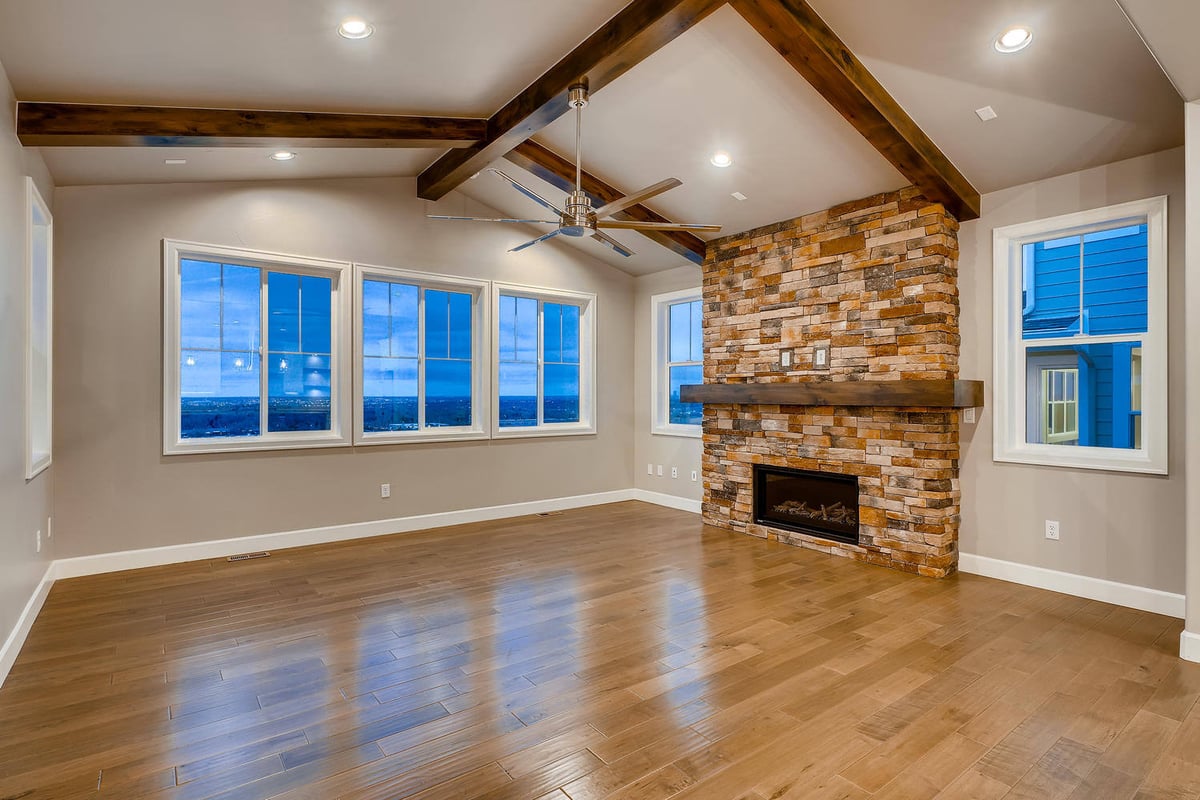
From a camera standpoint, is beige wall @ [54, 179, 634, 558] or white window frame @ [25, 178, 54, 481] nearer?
white window frame @ [25, 178, 54, 481]

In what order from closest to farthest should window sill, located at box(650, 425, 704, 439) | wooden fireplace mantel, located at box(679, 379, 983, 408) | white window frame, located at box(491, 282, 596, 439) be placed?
wooden fireplace mantel, located at box(679, 379, 983, 408) < white window frame, located at box(491, 282, 596, 439) < window sill, located at box(650, 425, 704, 439)

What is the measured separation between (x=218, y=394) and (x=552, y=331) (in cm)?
323

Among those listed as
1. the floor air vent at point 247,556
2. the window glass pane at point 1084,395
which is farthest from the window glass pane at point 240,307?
the window glass pane at point 1084,395

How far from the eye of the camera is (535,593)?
13.2 feet

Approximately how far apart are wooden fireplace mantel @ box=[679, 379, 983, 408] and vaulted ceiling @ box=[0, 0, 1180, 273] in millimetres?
1431

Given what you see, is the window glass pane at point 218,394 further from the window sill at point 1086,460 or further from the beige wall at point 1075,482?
the window sill at point 1086,460

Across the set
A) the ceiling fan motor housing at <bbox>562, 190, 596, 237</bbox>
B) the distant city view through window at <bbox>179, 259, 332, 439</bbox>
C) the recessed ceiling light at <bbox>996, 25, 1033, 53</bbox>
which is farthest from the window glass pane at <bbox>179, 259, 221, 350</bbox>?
the recessed ceiling light at <bbox>996, 25, 1033, 53</bbox>

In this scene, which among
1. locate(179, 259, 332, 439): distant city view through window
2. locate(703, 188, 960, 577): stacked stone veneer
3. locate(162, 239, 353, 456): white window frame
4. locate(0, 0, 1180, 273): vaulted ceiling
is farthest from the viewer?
locate(179, 259, 332, 439): distant city view through window

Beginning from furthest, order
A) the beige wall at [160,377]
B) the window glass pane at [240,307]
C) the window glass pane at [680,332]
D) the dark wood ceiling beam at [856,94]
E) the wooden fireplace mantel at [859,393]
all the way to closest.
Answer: the window glass pane at [680,332] → the window glass pane at [240,307] → the beige wall at [160,377] → the wooden fireplace mantel at [859,393] → the dark wood ceiling beam at [856,94]

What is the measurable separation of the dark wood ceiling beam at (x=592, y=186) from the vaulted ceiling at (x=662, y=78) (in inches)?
7.3

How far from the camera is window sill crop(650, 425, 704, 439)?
6.76 metres

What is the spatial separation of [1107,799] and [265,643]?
138 inches

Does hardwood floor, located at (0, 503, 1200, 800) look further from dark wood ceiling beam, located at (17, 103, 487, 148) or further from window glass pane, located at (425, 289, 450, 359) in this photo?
dark wood ceiling beam, located at (17, 103, 487, 148)

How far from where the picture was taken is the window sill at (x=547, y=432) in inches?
253
